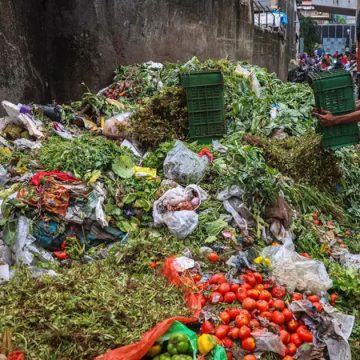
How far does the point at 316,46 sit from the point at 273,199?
132ft

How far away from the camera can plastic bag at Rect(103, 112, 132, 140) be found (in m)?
6.07

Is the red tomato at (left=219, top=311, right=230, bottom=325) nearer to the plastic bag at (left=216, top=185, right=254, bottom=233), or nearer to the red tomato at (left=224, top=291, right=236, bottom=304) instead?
the red tomato at (left=224, top=291, right=236, bottom=304)

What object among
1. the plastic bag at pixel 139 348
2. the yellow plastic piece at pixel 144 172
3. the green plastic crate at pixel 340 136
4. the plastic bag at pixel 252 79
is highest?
the plastic bag at pixel 252 79

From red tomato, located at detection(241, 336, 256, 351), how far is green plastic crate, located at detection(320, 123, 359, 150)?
3.26 m

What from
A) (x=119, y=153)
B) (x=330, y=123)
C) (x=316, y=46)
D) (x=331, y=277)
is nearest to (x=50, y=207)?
(x=119, y=153)

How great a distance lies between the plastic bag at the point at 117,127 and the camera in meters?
6.07

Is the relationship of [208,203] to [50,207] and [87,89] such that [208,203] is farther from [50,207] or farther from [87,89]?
[87,89]

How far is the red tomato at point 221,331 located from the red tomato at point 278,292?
1.65 ft

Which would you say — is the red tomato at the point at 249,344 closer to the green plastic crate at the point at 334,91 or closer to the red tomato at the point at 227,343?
the red tomato at the point at 227,343

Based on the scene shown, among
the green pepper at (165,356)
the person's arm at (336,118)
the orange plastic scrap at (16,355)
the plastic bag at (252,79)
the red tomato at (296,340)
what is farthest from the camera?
the plastic bag at (252,79)

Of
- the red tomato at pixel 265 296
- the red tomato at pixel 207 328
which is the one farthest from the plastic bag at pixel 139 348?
the red tomato at pixel 265 296

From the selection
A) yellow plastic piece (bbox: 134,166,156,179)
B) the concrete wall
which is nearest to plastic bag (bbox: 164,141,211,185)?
yellow plastic piece (bbox: 134,166,156,179)

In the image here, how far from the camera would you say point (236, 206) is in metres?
4.57

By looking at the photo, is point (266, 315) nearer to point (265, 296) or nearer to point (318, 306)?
point (265, 296)
